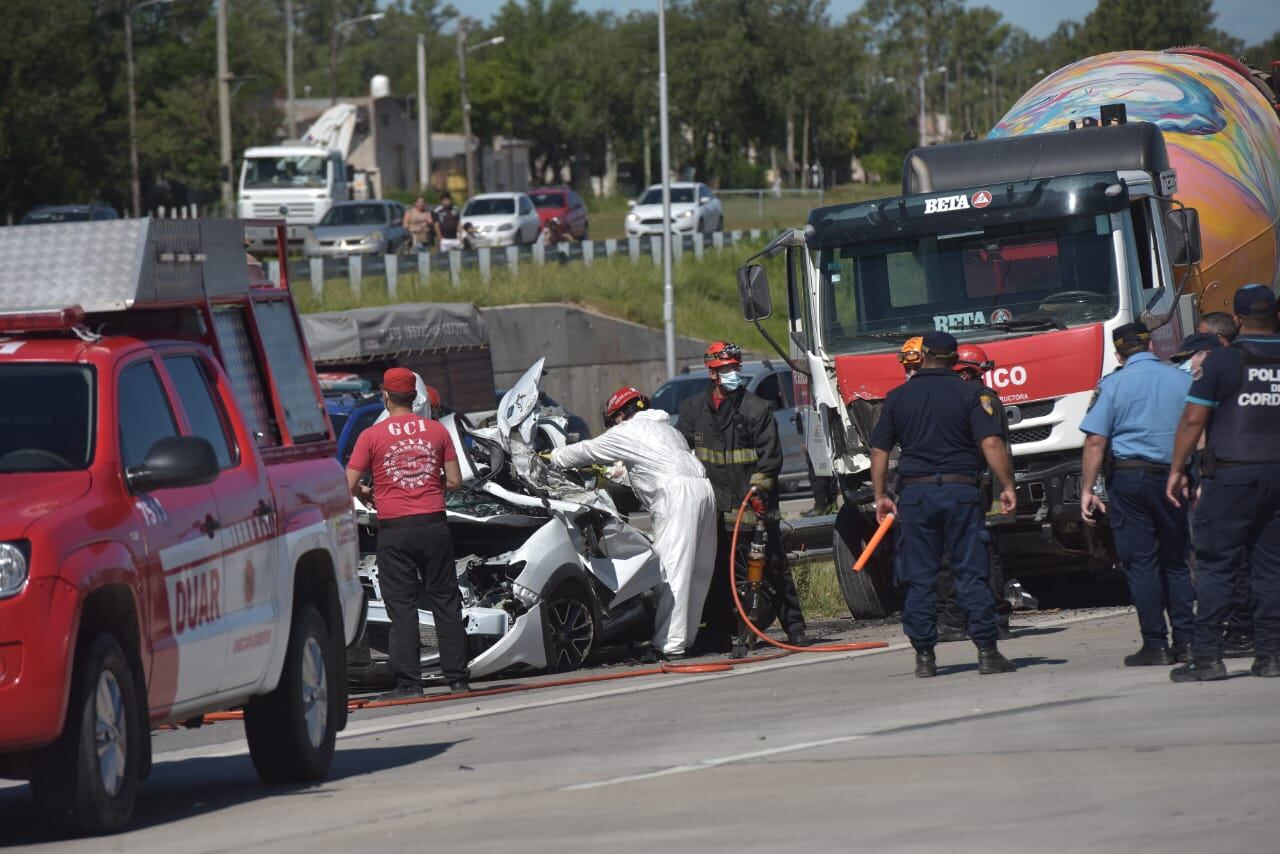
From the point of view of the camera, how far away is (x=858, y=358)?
609 inches

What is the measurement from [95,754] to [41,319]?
1.87 m

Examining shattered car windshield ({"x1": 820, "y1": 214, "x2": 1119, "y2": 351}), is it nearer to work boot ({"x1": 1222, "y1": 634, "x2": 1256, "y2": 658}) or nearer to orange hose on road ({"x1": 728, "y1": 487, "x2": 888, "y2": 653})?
orange hose on road ({"x1": 728, "y1": 487, "x2": 888, "y2": 653})

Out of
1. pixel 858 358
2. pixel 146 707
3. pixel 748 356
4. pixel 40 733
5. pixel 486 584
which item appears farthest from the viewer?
pixel 748 356

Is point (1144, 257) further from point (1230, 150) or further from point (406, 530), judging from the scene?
point (406, 530)

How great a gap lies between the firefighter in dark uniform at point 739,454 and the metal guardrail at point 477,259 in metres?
23.0

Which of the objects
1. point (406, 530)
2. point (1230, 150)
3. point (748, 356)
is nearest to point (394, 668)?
point (406, 530)

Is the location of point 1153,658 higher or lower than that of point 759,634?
higher

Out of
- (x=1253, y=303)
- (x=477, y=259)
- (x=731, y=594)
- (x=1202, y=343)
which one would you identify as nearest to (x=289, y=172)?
(x=477, y=259)

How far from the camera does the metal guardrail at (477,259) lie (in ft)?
136

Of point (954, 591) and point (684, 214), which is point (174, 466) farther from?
point (684, 214)

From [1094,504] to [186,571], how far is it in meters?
5.59

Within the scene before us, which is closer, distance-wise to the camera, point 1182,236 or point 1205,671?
point 1205,671

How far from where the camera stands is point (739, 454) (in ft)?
46.5

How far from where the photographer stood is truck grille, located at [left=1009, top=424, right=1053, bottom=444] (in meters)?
15.2
